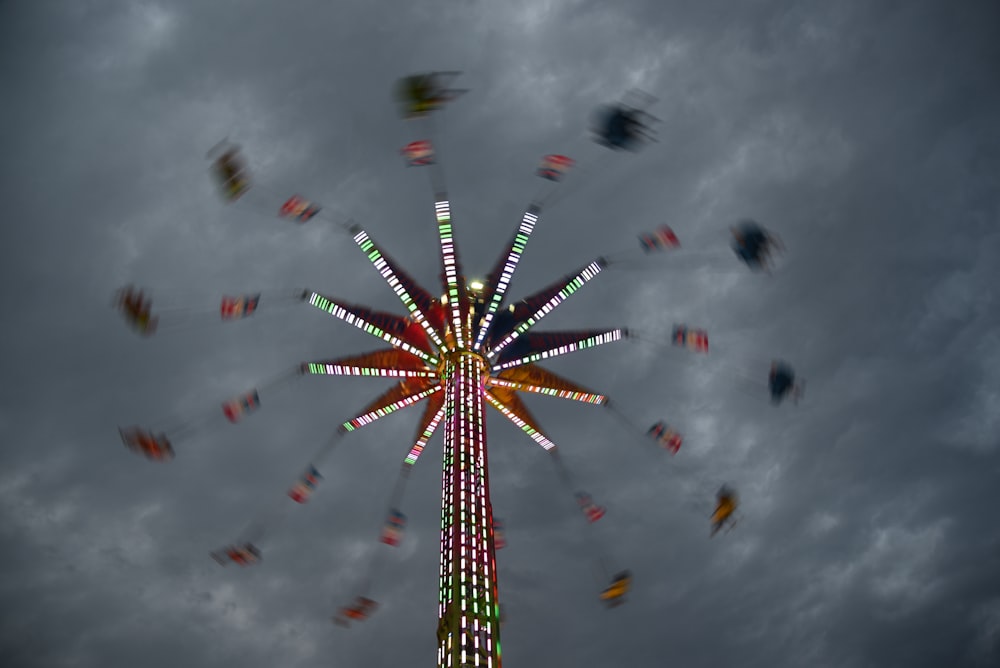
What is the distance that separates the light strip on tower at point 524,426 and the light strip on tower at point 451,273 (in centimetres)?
321

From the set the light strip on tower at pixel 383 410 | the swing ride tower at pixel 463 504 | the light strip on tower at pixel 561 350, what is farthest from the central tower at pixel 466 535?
the light strip on tower at pixel 383 410

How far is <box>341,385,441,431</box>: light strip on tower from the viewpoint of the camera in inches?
1126

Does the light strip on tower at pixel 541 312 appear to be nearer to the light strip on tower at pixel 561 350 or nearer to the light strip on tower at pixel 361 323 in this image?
the light strip on tower at pixel 561 350

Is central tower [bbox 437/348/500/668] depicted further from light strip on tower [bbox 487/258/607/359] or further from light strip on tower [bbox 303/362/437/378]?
light strip on tower [bbox 303/362/437/378]

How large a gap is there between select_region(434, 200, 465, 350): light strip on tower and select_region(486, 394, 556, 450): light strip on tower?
3205mm

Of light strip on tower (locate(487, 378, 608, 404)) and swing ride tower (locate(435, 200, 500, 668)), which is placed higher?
light strip on tower (locate(487, 378, 608, 404))

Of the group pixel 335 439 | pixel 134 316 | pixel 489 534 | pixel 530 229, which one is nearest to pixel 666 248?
pixel 530 229

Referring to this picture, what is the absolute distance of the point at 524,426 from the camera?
98.1 ft

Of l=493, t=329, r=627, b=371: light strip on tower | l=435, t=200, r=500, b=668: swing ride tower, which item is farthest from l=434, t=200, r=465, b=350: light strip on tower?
l=493, t=329, r=627, b=371: light strip on tower

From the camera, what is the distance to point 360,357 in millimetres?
28156

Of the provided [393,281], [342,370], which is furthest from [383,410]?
[393,281]

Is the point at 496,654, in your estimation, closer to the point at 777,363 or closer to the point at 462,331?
the point at 462,331

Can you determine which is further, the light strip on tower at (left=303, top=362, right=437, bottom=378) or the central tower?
the light strip on tower at (left=303, top=362, right=437, bottom=378)

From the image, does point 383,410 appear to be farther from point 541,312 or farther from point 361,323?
point 541,312
